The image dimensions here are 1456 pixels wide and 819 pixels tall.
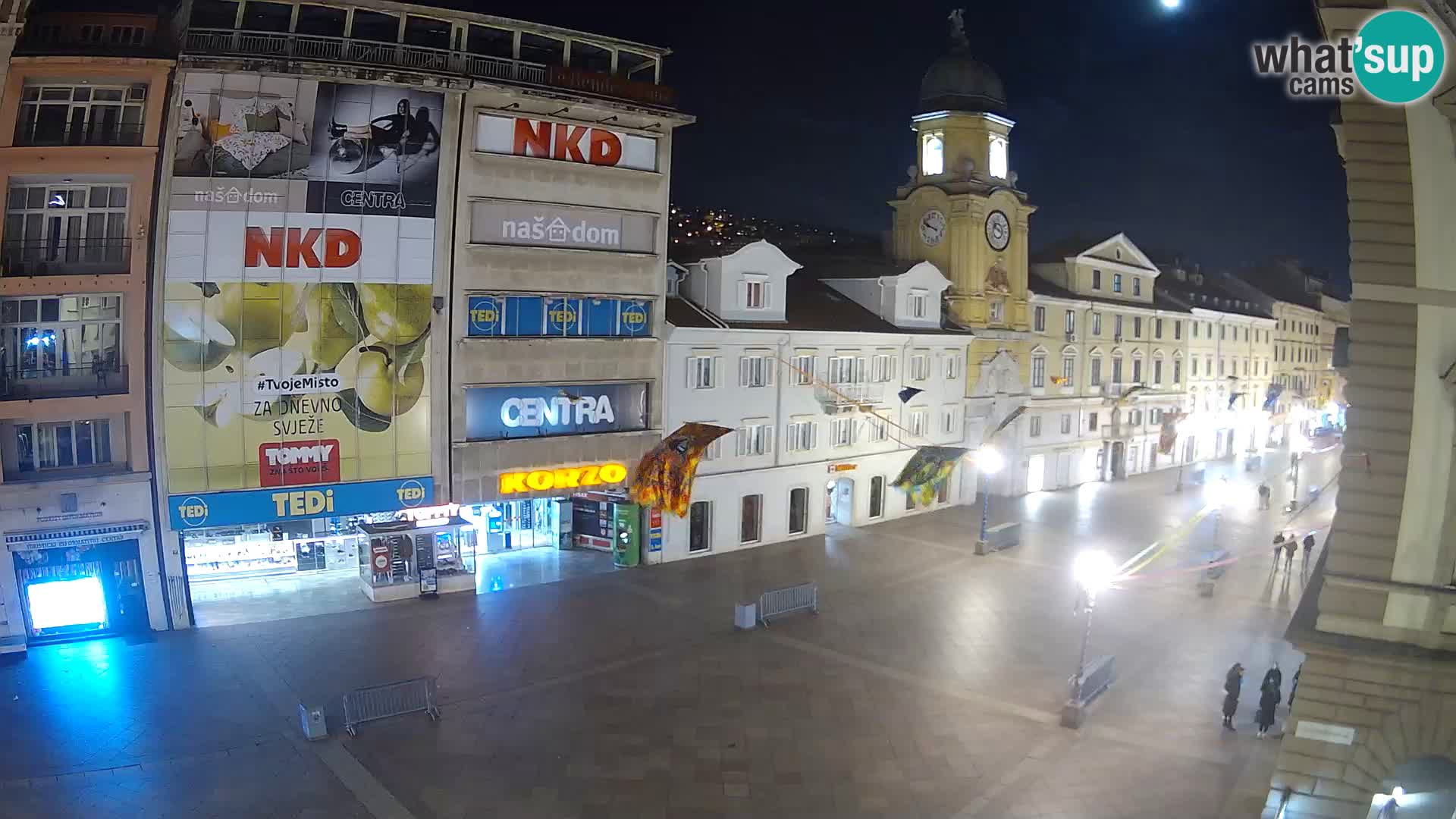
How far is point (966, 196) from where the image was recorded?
48.2 meters

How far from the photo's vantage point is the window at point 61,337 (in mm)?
26500

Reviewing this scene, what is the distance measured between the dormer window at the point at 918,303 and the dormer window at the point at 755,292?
31.8 ft

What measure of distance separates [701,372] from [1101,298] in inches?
1254

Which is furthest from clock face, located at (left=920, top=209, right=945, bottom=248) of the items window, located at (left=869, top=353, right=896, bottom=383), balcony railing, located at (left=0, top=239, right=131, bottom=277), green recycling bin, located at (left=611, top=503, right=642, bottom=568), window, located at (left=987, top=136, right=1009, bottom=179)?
balcony railing, located at (left=0, top=239, right=131, bottom=277)

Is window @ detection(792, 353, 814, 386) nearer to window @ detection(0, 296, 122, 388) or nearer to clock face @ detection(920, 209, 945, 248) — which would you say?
clock face @ detection(920, 209, 945, 248)

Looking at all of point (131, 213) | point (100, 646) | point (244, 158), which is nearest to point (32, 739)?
point (100, 646)

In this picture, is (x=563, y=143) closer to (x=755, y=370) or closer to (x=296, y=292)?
(x=296, y=292)

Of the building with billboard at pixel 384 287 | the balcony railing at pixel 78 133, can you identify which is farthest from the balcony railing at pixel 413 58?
the balcony railing at pixel 78 133

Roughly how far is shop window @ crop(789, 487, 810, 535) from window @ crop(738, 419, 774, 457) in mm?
2697

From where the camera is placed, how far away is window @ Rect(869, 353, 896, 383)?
144ft

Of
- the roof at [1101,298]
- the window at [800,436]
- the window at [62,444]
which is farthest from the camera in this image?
the roof at [1101,298]

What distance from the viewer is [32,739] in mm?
20469

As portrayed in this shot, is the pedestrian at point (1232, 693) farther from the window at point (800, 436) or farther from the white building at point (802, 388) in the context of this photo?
the window at point (800, 436)

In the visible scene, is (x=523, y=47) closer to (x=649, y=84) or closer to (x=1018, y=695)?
(x=649, y=84)
